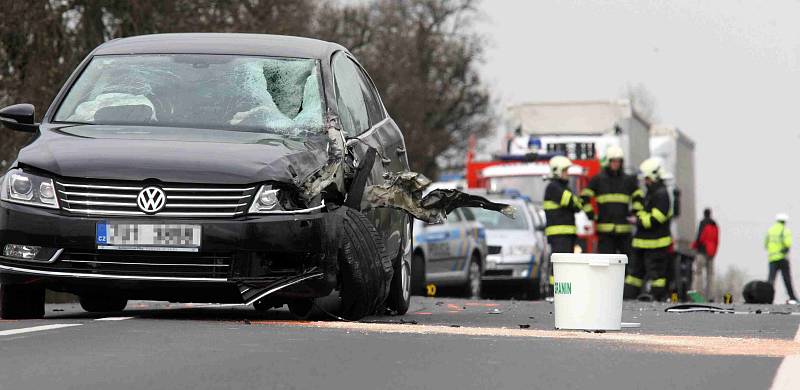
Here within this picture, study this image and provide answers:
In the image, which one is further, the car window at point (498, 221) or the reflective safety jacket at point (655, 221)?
the car window at point (498, 221)

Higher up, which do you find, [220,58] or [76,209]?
[220,58]

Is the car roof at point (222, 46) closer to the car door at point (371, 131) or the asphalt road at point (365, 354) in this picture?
the car door at point (371, 131)

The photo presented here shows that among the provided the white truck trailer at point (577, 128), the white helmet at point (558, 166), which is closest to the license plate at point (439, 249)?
the white helmet at point (558, 166)

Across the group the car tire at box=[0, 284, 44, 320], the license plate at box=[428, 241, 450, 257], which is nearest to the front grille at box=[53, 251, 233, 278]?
the car tire at box=[0, 284, 44, 320]

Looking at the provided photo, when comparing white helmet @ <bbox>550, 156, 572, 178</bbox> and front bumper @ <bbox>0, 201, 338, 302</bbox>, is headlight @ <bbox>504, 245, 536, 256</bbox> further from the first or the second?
front bumper @ <bbox>0, 201, 338, 302</bbox>

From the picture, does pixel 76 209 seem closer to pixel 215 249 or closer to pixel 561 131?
pixel 215 249

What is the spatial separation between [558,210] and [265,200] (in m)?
Result: 11.0

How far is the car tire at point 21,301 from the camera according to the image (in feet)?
37.7

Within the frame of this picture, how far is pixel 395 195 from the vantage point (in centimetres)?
1233

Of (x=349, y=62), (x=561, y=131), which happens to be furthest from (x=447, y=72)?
(x=349, y=62)

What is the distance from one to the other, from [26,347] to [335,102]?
3.57m

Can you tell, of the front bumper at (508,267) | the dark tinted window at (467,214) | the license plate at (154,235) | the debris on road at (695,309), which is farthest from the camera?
the front bumper at (508,267)

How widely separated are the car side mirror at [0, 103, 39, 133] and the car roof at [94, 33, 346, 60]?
0.88m

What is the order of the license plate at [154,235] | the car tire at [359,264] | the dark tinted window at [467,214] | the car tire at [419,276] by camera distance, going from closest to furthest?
the license plate at [154,235] → the car tire at [359,264] → the car tire at [419,276] → the dark tinted window at [467,214]
